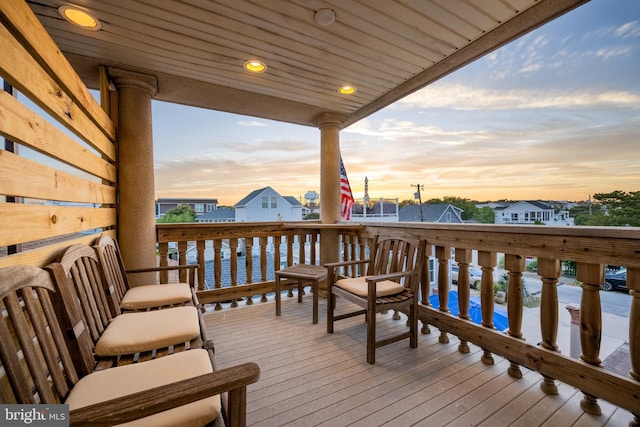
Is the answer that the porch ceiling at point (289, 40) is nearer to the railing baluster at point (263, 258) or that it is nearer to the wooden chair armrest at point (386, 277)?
the railing baluster at point (263, 258)

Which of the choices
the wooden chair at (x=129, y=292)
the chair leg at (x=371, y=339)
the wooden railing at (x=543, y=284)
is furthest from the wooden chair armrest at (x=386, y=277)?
the wooden chair at (x=129, y=292)

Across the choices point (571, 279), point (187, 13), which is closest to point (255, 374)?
point (571, 279)

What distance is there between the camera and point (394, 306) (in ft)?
6.67

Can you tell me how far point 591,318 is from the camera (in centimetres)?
139

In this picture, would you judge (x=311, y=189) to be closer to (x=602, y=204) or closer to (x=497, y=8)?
(x=497, y=8)

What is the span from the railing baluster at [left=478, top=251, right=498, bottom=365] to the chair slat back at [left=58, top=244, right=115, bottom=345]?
2482mm

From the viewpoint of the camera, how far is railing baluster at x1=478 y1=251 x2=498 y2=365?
1875 millimetres

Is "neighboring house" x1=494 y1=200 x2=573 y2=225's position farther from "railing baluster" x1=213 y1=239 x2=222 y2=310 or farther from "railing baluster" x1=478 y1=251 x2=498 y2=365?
"railing baluster" x1=213 y1=239 x2=222 y2=310

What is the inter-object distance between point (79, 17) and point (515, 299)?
12.3ft

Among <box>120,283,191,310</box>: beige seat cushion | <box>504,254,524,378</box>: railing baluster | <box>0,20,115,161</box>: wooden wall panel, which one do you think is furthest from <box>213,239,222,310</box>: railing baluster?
<box>504,254,524,378</box>: railing baluster

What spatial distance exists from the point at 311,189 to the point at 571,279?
3590 mm

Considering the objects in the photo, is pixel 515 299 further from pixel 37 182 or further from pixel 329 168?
pixel 37 182

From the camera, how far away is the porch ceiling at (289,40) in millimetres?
1758

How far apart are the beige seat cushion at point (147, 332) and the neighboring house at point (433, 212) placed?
8.59 feet
